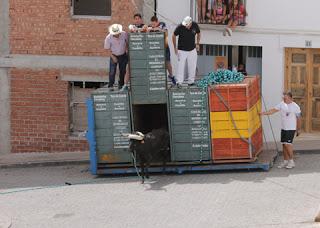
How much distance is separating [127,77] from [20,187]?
3.43 metres

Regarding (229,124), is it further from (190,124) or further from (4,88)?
(4,88)

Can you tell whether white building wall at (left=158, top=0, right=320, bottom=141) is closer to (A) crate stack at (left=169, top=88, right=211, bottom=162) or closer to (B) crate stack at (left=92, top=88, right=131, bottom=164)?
(A) crate stack at (left=169, top=88, right=211, bottom=162)

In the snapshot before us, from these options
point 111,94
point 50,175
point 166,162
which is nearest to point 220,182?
point 166,162

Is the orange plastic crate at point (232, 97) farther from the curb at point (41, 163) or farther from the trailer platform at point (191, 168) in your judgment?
the curb at point (41, 163)

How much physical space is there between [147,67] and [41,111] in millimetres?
4731

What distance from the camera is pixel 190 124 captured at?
14766mm

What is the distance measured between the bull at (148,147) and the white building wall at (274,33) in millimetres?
4435

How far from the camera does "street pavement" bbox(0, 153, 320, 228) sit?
1141cm

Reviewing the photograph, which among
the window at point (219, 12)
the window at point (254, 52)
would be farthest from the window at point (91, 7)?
the window at point (254, 52)

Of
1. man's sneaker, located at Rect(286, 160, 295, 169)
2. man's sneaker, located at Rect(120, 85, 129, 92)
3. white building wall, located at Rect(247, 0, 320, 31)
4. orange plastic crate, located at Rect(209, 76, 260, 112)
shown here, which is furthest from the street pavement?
white building wall, located at Rect(247, 0, 320, 31)

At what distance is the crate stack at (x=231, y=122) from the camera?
574 inches

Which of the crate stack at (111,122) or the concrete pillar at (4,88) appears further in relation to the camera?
the concrete pillar at (4,88)

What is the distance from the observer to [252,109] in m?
15.1

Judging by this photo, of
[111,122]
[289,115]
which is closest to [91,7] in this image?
[111,122]
